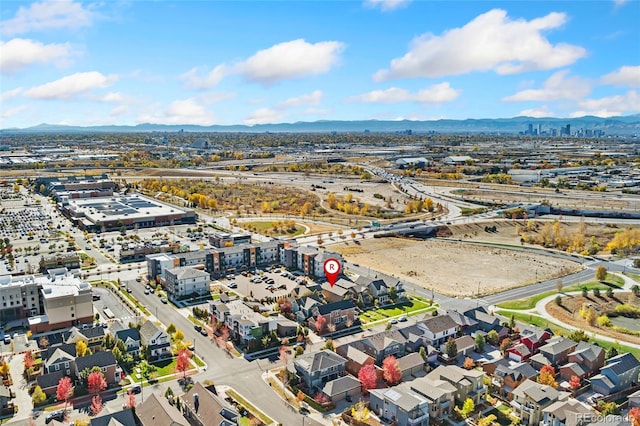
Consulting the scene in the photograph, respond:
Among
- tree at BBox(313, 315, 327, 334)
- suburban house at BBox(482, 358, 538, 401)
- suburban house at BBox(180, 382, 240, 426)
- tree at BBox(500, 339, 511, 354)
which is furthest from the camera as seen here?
tree at BBox(313, 315, 327, 334)

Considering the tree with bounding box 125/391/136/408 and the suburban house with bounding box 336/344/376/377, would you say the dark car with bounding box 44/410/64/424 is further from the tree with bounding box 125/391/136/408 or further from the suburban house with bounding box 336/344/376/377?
the suburban house with bounding box 336/344/376/377

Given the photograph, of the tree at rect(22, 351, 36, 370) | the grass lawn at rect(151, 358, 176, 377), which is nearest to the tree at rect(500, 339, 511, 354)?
the grass lawn at rect(151, 358, 176, 377)

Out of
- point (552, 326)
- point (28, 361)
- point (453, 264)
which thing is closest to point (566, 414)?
point (552, 326)

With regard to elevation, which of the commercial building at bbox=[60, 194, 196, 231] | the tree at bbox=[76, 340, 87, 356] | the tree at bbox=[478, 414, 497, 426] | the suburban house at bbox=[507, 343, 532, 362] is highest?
the commercial building at bbox=[60, 194, 196, 231]

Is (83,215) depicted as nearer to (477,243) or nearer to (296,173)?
(477,243)

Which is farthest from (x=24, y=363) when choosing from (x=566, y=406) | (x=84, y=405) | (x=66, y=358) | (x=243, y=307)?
(x=566, y=406)
